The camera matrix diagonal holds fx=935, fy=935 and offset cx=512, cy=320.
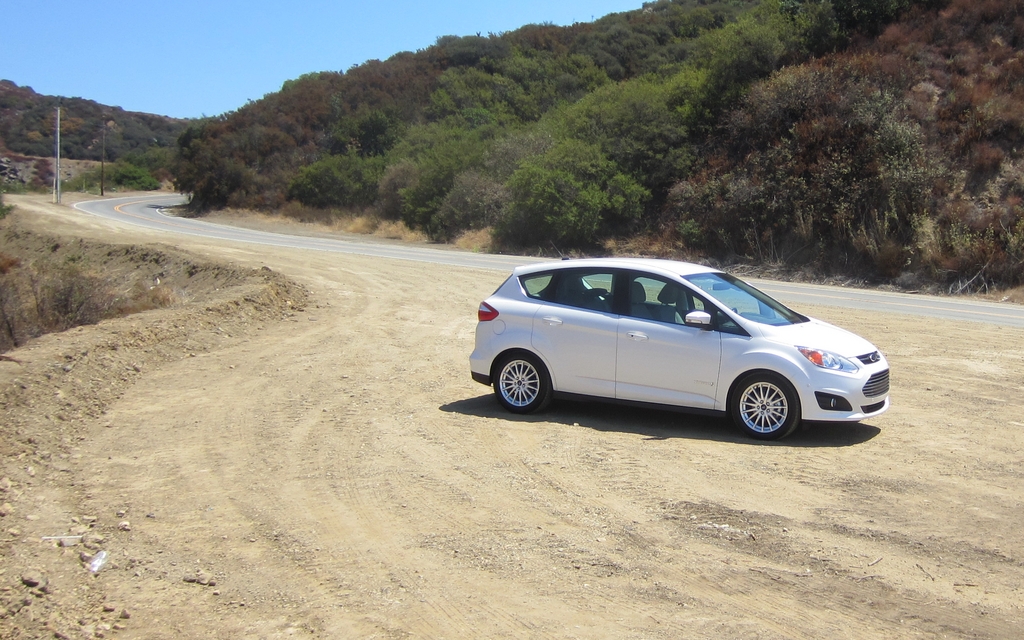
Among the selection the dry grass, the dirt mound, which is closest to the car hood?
the dirt mound

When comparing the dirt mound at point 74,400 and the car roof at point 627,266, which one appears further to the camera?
the car roof at point 627,266

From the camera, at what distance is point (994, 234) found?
2534 cm

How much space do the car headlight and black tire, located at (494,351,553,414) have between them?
253 centimetres

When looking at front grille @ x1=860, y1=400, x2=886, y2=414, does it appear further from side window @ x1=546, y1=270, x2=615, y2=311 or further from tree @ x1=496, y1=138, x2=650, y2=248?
tree @ x1=496, y1=138, x2=650, y2=248

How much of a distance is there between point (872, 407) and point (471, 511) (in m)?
4.08

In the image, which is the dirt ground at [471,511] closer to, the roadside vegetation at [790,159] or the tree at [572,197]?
the roadside vegetation at [790,159]

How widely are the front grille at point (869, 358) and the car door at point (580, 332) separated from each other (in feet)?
7.49

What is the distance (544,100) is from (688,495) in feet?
193

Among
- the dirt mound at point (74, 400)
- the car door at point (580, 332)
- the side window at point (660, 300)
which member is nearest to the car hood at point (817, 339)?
the side window at point (660, 300)

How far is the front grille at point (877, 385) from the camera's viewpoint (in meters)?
8.43

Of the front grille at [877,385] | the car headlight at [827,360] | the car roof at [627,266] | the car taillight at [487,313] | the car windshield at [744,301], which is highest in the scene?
the car roof at [627,266]

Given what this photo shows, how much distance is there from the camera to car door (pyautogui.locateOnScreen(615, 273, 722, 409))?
28.6 ft

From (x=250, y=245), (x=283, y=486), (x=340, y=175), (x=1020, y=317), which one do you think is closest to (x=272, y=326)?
(x=283, y=486)

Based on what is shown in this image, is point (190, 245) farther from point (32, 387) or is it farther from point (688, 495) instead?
point (688, 495)
